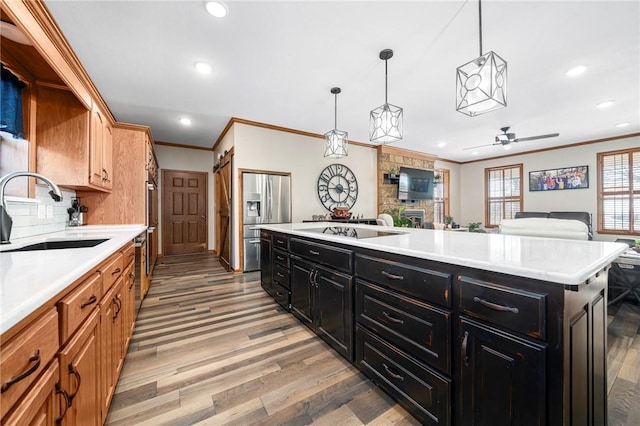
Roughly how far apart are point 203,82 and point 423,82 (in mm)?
2762

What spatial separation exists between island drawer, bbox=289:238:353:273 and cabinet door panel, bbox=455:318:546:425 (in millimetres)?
805

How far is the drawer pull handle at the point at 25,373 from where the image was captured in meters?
0.54

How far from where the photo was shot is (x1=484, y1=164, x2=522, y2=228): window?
7457 millimetres

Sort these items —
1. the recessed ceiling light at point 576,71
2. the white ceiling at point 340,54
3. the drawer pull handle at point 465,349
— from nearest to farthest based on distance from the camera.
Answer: the drawer pull handle at point 465,349 → the white ceiling at point 340,54 → the recessed ceiling light at point 576,71

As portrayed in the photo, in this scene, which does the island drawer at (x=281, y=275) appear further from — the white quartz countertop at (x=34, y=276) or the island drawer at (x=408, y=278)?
the white quartz countertop at (x=34, y=276)

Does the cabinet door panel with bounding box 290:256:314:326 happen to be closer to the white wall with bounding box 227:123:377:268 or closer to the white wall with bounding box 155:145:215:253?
the white wall with bounding box 227:123:377:268

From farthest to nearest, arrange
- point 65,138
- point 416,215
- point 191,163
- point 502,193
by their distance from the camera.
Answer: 1. point 502,193
2. point 416,215
3. point 191,163
4. point 65,138

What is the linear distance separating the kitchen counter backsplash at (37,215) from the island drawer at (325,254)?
1.97 metres

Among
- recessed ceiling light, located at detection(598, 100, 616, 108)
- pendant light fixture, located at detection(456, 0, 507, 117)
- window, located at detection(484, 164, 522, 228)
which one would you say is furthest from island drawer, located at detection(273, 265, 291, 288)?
window, located at detection(484, 164, 522, 228)

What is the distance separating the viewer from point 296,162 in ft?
16.9

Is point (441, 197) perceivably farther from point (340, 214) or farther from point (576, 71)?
point (576, 71)

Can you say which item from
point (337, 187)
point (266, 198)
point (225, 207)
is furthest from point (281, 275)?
point (337, 187)

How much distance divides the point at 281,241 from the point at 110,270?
5.00 ft

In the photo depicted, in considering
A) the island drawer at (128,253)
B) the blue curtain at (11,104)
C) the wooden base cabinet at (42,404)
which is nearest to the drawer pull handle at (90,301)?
the wooden base cabinet at (42,404)
